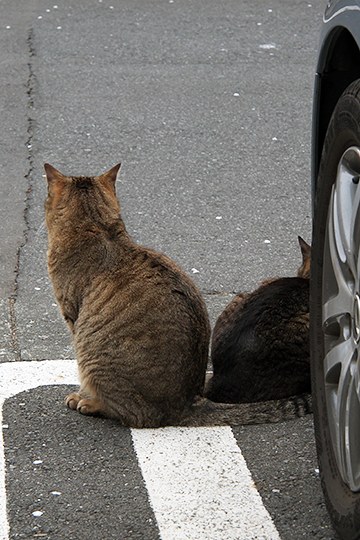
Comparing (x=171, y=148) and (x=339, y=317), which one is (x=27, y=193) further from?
(x=339, y=317)

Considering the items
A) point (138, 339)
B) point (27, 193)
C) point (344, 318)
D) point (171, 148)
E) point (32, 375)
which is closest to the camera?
point (344, 318)

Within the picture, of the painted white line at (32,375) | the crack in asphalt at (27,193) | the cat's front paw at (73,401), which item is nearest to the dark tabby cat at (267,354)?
the cat's front paw at (73,401)

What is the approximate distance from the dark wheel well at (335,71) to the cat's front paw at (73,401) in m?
1.35

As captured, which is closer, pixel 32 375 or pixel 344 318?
pixel 344 318

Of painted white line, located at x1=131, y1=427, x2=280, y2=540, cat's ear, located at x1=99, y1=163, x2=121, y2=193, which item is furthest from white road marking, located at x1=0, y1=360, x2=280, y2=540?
cat's ear, located at x1=99, y1=163, x2=121, y2=193

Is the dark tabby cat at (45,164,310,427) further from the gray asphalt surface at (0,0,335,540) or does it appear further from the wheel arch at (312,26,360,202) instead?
the wheel arch at (312,26,360,202)

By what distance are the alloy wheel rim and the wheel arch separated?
55 cm

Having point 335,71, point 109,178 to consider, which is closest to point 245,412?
point 109,178

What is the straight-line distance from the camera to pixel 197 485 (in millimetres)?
4242

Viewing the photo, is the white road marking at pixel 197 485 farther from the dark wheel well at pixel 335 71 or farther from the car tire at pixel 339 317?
the dark wheel well at pixel 335 71

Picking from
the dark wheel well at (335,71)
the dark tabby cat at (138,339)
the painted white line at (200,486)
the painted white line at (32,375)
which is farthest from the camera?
the painted white line at (32,375)

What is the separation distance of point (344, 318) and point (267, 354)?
96 centimetres

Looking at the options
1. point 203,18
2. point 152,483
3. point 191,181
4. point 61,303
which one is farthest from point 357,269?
point 203,18

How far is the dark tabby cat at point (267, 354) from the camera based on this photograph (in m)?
4.70
